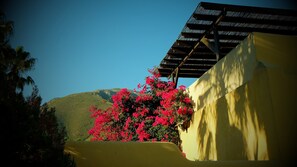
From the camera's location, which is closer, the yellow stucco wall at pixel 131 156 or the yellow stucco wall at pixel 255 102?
the yellow stucco wall at pixel 131 156

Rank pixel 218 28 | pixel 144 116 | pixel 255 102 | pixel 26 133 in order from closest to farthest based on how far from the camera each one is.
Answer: pixel 26 133 → pixel 255 102 → pixel 218 28 → pixel 144 116

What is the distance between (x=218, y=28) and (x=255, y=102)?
4.36 m

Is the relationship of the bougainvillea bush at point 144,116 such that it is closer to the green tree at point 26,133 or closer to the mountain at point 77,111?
the green tree at point 26,133

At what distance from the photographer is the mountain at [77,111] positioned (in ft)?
183

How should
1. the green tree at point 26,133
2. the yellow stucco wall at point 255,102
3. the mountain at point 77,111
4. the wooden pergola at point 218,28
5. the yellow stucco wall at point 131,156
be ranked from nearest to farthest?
the green tree at point 26,133 < the yellow stucco wall at point 131,156 < the yellow stucco wall at point 255,102 < the wooden pergola at point 218,28 < the mountain at point 77,111

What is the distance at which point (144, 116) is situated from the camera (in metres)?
13.4

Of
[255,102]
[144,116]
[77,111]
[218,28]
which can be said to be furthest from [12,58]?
[77,111]

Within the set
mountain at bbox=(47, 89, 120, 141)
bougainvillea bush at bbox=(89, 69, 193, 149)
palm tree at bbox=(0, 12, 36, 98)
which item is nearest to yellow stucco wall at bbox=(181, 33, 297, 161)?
bougainvillea bush at bbox=(89, 69, 193, 149)

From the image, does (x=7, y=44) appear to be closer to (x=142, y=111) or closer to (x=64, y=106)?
(x=142, y=111)

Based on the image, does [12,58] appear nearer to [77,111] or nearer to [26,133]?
[26,133]

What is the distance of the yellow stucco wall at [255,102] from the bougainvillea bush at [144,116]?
2.95 meters

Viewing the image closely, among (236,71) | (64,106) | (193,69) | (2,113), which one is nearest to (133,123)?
(193,69)

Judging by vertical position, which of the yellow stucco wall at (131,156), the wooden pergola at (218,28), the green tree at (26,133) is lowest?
the yellow stucco wall at (131,156)

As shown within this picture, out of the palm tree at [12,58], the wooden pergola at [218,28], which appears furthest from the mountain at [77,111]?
the wooden pergola at [218,28]
